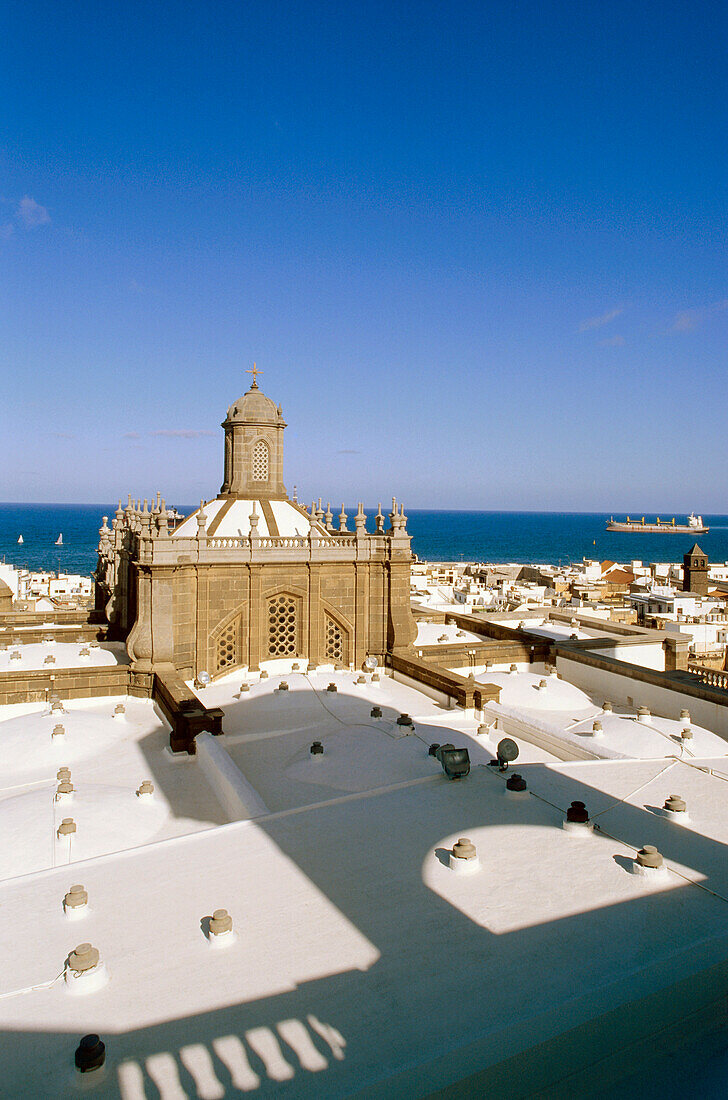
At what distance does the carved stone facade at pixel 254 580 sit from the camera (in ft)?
69.0

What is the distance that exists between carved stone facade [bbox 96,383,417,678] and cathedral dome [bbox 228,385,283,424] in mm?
45

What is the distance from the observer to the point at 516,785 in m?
10.3

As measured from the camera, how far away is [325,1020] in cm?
578

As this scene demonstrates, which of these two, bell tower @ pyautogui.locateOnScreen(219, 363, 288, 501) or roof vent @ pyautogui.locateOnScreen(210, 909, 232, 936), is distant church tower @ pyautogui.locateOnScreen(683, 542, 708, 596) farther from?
roof vent @ pyautogui.locateOnScreen(210, 909, 232, 936)

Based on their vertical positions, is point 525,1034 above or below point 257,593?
below

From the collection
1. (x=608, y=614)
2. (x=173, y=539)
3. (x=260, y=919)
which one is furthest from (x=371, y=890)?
(x=608, y=614)

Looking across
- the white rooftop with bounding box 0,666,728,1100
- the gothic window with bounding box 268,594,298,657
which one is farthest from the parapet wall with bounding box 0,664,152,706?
the white rooftop with bounding box 0,666,728,1100

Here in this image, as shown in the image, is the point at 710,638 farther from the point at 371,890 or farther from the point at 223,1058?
the point at 223,1058

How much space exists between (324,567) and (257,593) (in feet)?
8.25

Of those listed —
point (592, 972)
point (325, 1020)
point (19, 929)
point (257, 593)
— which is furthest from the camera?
point (257, 593)

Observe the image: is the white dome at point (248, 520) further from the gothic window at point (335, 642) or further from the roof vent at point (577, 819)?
the roof vent at point (577, 819)

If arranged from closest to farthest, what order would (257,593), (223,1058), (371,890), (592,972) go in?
(223,1058)
(592,972)
(371,890)
(257,593)

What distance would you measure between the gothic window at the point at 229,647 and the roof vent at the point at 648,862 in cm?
1620

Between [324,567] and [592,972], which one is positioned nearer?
[592,972]
